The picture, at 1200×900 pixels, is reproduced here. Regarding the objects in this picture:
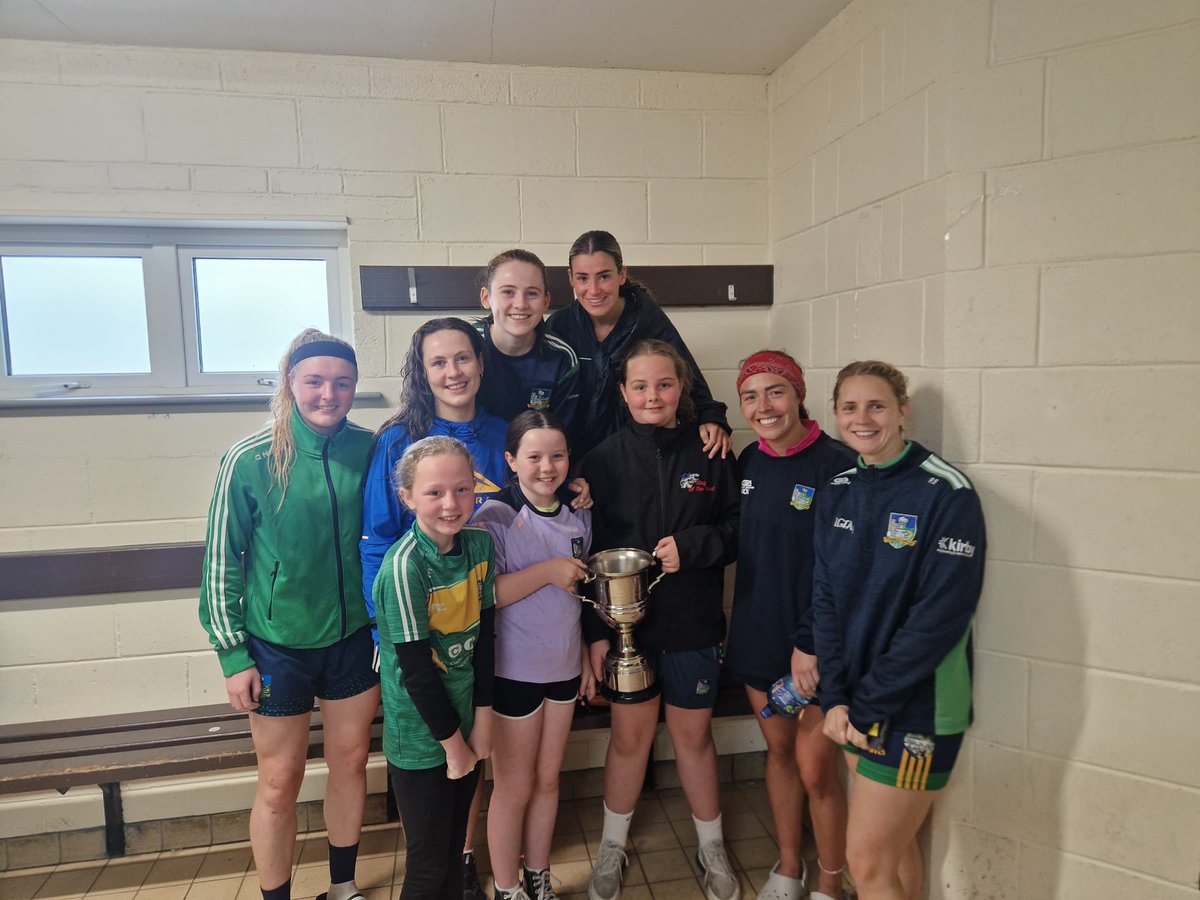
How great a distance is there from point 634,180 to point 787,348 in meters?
0.80

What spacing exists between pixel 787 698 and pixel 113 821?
86.6 inches

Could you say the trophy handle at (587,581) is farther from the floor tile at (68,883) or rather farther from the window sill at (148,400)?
the floor tile at (68,883)

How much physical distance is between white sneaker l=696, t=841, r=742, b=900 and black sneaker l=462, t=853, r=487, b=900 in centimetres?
64

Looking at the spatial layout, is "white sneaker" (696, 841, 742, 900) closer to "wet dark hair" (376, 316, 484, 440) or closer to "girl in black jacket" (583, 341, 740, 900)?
"girl in black jacket" (583, 341, 740, 900)

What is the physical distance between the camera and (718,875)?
6.47ft

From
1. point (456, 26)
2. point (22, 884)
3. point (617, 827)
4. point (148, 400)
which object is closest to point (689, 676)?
point (617, 827)

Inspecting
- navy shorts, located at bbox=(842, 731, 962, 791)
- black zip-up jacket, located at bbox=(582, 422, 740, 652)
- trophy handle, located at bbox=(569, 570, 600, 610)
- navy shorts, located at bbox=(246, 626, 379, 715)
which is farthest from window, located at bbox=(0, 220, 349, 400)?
navy shorts, located at bbox=(842, 731, 962, 791)

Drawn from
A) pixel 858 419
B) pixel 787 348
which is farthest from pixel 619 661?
pixel 787 348

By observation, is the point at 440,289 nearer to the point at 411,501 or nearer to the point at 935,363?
the point at 411,501

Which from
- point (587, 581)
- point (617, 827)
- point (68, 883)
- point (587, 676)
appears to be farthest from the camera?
point (68, 883)

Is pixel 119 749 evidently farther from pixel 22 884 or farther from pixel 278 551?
pixel 278 551

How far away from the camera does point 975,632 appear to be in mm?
1705

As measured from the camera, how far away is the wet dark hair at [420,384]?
1.77 meters

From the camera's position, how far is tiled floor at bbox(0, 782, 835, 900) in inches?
80.5
